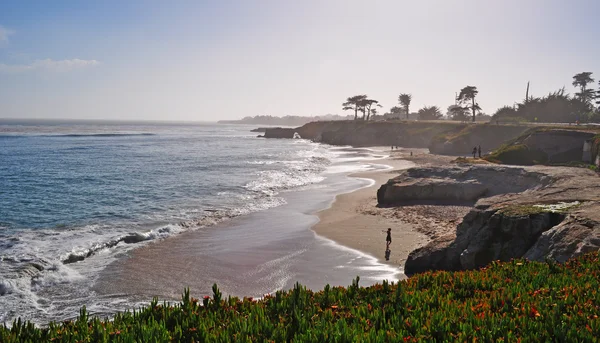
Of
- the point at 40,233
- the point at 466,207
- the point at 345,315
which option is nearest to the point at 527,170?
the point at 466,207

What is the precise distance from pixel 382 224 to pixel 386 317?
635 inches

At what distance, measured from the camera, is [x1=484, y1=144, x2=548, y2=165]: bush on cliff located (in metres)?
37.8

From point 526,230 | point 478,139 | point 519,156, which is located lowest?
point 526,230

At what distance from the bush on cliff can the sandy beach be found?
52.0 ft

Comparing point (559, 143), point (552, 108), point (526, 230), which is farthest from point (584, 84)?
point (526, 230)

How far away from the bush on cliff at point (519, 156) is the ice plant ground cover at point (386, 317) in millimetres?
32765

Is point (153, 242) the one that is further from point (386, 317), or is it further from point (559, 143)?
point (559, 143)

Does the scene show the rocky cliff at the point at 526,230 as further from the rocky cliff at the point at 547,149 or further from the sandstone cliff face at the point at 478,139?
the sandstone cliff face at the point at 478,139

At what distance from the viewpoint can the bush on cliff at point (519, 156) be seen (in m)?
37.8

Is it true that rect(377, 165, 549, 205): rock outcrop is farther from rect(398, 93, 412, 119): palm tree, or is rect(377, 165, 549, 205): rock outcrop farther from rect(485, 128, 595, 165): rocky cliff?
A: rect(398, 93, 412, 119): palm tree

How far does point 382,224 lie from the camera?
22.2 m

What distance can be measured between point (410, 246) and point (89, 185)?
2850cm

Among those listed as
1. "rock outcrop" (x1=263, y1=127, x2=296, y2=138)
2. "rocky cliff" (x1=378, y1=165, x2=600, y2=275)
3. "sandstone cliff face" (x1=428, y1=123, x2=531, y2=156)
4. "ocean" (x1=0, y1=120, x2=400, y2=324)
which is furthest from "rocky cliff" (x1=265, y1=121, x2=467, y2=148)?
"rocky cliff" (x1=378, y1=165, x2=600, y2=275)

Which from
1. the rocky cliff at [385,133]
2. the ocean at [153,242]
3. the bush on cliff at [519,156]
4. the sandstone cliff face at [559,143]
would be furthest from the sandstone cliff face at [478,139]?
the ocean at [153,242]
